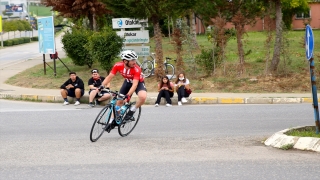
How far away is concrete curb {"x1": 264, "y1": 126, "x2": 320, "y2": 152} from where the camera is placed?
379 inches

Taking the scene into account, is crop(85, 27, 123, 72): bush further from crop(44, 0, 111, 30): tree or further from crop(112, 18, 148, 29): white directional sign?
crop(44, 0, 111, 30): tree

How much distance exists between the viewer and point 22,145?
1097 cm

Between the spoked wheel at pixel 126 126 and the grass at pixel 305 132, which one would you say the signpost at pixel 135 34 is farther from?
the grass at pixel 305 132

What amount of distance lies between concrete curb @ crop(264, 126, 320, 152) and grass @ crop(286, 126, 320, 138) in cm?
30

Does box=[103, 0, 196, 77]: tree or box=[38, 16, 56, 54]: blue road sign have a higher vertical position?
box=[103, 0, 196, 77]: tree

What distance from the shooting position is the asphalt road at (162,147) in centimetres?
835

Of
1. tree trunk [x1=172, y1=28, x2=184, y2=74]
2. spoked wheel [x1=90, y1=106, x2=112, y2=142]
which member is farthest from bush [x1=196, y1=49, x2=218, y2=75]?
spoked wheel [x1=90, y1=106, x2=112, y2=142]

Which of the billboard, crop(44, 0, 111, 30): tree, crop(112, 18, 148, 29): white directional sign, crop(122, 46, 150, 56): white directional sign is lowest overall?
crop(122, 46, 150, 56): white directional sign

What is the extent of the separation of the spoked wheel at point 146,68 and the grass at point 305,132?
41.0ft

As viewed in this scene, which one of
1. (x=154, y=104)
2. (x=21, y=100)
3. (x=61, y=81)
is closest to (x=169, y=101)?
(x=154, y=104)

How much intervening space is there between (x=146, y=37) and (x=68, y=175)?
16.2 metres

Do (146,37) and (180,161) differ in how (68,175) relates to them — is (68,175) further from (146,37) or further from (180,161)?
(146,37)

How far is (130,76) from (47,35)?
532 inches

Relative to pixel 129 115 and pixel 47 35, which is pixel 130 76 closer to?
pixel 129 115
